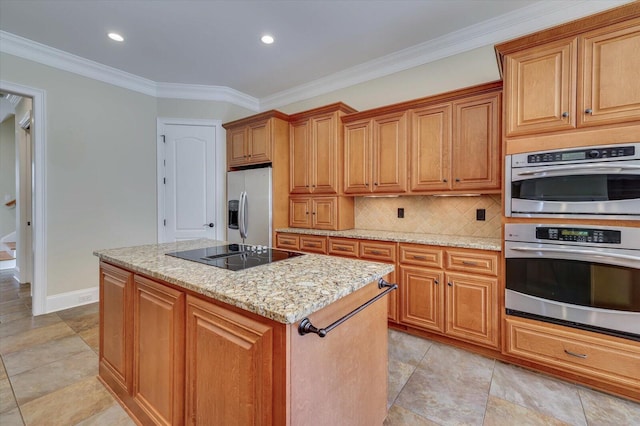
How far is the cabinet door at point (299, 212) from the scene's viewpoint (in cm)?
354

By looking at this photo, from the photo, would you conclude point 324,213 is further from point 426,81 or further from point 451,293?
point 426,81

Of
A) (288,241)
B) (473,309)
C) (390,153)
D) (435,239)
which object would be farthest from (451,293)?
(288,241)

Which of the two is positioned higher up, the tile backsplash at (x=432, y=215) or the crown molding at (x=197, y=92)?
the crown molding at (x=197, y=92)

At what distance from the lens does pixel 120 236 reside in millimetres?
3641

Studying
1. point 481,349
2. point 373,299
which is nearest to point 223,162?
point 373,299

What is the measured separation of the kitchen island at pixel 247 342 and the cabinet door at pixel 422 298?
45.4 inches

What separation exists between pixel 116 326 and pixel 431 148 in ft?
9.28

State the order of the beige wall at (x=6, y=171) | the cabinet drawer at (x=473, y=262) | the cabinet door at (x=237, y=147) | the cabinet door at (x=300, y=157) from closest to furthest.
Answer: the cabinet drawer at (x=473, y=262) < the cabinet door at (x=300, y=157) < the cabinet door at (x=237, y=147) < the beige wall at (x=6, y=171)

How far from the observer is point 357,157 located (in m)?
3.17

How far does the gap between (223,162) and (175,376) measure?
332 cm

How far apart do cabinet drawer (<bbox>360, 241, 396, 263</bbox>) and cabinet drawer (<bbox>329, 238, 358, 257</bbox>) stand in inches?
3.2

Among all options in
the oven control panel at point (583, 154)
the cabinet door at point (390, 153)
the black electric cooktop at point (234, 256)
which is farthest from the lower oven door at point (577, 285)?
the black electric cooktop at point (234, 256)

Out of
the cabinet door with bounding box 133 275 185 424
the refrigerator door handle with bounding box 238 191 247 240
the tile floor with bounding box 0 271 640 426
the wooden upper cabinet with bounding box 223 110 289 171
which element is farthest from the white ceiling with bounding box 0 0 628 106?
the tile floor with bounding box 0 271 640 426

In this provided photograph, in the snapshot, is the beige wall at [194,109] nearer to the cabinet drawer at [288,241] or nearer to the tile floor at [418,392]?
the cabinet drawer at [288,241]
